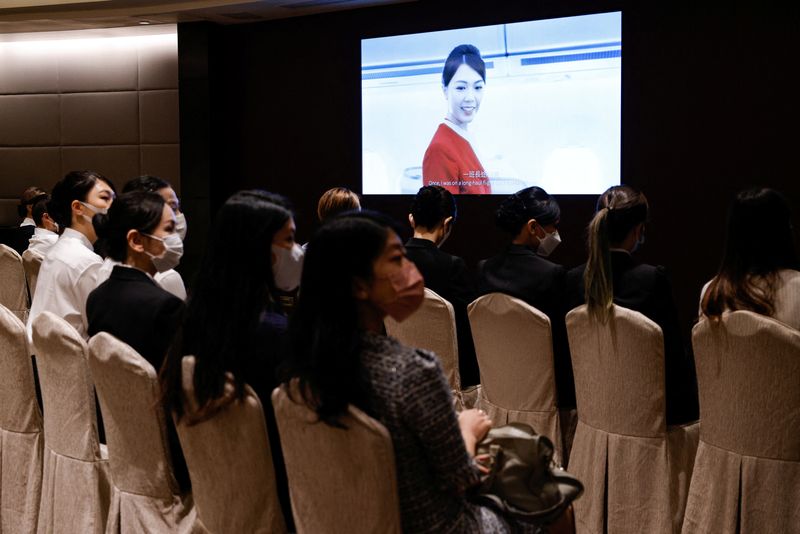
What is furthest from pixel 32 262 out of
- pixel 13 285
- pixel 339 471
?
pixel 339 471

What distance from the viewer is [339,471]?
1.87m

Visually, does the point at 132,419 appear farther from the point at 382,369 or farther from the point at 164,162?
the point at 164,162

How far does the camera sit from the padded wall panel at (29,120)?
32.6ft

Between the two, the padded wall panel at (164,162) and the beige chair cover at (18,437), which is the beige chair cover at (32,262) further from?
the padded wall panel at (164,162)

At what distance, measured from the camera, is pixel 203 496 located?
2234 millimetres

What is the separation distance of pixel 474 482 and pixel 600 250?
1.46 m

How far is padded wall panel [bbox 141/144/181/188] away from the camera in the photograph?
9.39 metres

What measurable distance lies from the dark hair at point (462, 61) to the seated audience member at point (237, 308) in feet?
17.0

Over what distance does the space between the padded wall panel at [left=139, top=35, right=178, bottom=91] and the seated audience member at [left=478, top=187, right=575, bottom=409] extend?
259 inches

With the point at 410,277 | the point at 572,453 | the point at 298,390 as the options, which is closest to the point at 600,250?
the point at 572,453

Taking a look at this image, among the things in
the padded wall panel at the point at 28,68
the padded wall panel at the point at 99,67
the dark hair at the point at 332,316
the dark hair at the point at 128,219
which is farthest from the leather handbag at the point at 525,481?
the padded wall panel at the point at 28,68

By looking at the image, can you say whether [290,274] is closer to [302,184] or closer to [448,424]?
[448,424]

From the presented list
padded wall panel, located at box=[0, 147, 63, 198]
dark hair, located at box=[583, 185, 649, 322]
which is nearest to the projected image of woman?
dark hair, located at box=[583, 185, 649, 322]

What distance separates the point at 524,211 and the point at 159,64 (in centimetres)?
679
